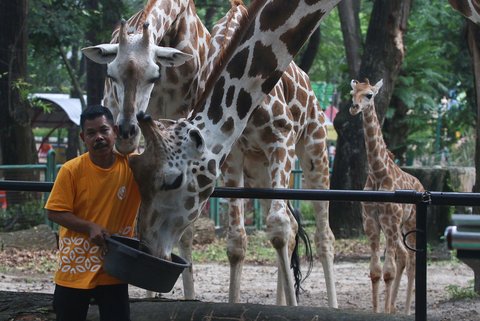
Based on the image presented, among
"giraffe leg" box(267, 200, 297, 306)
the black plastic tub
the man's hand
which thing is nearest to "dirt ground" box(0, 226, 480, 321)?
"giraffe leg" box(267, 200, 297, 306)

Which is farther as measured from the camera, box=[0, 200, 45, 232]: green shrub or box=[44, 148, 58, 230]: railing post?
box=[44, 148, 58, 230]: railing post

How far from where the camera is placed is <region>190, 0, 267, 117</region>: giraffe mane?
5566 millimetres

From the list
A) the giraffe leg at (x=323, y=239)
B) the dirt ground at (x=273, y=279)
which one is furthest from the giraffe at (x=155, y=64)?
the dirt ground at (x=273, y=279)

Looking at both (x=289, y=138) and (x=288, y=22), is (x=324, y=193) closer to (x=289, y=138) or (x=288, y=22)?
(x=288, y=22)

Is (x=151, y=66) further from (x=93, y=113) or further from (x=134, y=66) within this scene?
(x=93, y=113)

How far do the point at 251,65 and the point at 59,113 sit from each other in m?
20.3

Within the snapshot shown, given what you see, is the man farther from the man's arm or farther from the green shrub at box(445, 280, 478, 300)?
the green shrub at box(445, 280, 478, 300)

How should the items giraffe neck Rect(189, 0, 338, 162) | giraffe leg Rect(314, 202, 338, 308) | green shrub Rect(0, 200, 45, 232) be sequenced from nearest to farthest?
giraffe neck Rect(189, 0, 338, 162), giraffe leg Rect(314, 202, 338, 308), green shrub Rect(0, 200, 45, 232)

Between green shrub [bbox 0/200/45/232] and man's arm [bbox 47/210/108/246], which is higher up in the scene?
man's arm [bbox 47/210/108/246]

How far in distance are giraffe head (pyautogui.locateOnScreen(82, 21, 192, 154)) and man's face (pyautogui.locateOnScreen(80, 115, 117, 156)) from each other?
4.01ft

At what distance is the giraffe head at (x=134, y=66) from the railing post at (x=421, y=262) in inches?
85.4

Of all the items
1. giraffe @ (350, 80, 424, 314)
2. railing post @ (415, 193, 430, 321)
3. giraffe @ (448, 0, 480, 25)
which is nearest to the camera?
railing post @ (415, 193, 430, 321)

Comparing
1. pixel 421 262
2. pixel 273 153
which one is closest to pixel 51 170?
pixel 273 153

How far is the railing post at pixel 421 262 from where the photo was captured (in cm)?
472
